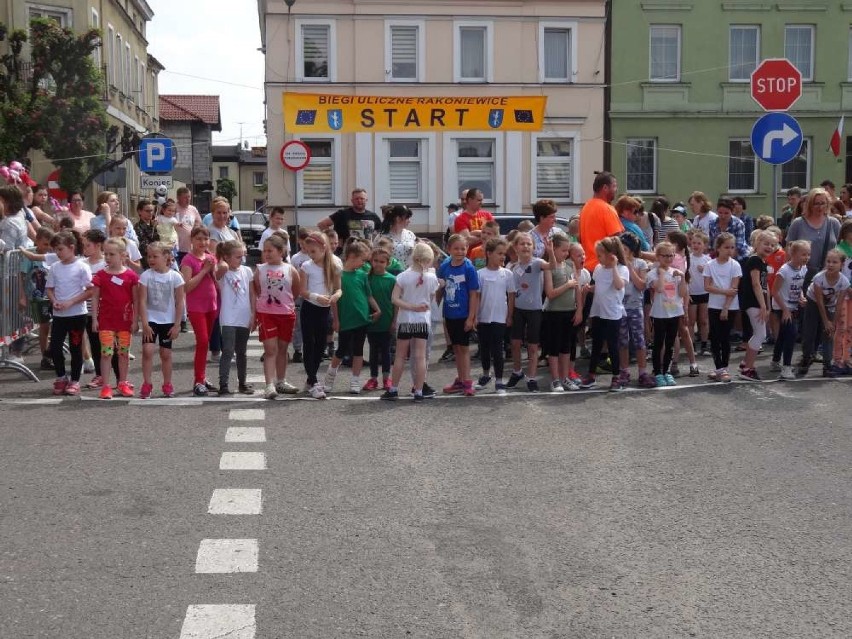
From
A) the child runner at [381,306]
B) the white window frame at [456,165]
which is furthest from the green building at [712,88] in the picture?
the child runner at [381,306]

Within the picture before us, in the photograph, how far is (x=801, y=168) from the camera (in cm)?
4209

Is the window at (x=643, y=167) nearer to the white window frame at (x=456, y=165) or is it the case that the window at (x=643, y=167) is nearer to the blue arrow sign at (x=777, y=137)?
the white window frame at (x=456, y=165)

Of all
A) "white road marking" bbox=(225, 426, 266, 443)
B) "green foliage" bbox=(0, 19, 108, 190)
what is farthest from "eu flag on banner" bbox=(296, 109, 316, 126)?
"white road marking" bbox=(225, 426, 266, 443)

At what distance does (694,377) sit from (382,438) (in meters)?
4.79

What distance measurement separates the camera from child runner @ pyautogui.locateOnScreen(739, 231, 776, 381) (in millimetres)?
12781

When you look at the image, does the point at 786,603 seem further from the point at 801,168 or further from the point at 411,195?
the point at 801,168

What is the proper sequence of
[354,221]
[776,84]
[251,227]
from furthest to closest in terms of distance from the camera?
[251,227] → [776,84] → [354,221]

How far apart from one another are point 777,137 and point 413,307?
601 cm

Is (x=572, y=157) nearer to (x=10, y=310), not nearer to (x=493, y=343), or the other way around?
(x=493, y=343)

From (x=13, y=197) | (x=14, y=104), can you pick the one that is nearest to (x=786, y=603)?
(x=13, y=197)

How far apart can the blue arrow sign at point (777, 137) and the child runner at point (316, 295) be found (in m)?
5.94

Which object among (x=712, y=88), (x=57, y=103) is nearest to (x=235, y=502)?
(x=57, y=103)

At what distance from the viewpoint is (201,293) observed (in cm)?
1230

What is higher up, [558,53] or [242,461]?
[558,53]
